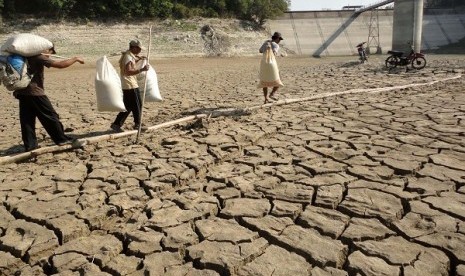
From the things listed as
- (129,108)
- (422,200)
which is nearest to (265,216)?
(422,200)

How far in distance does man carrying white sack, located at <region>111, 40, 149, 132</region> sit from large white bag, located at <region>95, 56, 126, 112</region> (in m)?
0.32

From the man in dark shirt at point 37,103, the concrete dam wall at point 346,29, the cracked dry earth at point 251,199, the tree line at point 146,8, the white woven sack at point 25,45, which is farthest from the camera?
the concrete dam wall at point 346,29

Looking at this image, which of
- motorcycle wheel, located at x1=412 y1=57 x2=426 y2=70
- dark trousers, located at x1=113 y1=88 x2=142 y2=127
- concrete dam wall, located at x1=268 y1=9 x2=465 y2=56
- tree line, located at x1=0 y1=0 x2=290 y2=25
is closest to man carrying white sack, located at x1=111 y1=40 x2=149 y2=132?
dark trousers, located at x1=113 y1=88 x2=142 y2=127

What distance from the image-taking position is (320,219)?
2676 millimetres

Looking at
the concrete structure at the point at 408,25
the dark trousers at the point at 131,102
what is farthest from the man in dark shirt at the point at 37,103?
the concrete structure at the point at 408,25

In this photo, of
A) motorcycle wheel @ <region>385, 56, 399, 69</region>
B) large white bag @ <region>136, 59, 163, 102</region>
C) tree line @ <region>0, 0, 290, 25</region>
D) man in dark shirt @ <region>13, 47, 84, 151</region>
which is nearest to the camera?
man in dark shirt @ <region>13, 47, 84, 151</region>

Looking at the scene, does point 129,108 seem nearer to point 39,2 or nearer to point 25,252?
point 25,252

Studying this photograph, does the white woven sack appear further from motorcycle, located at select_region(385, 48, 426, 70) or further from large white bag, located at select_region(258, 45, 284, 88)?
motorcycle, located at select_region(385, 48, 426, 70)

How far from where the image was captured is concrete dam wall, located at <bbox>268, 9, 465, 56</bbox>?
1053 inches

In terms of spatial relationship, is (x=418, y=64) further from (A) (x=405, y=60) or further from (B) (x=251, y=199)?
(B) (x=251, y=199)

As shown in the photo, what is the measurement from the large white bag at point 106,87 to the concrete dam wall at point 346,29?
2263cm

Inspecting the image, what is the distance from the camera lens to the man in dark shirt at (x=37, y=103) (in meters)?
3.95

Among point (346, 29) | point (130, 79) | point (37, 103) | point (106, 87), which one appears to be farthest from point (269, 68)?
point (346, 29)

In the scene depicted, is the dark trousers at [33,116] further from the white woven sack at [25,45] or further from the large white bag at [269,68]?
the large white bag at [269,68]
